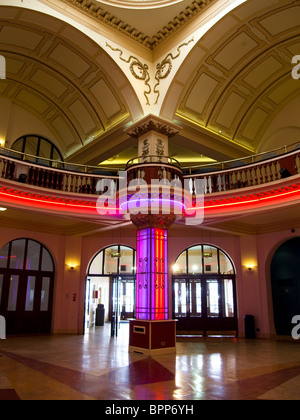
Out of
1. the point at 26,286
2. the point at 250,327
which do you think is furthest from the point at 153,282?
the point at 26,286

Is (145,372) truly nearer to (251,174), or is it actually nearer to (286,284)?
(251,174)

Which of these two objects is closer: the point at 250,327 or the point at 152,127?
the point at 152,127

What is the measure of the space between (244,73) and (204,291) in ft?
27.8

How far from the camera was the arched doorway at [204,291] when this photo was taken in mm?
13367

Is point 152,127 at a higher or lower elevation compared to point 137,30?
lower

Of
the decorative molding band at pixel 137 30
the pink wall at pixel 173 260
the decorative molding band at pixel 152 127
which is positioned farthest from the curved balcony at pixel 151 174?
the decorative molding band at pixel 137 30

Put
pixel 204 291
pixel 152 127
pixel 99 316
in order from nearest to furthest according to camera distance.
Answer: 1. pixel 152 127
2. pixel 204 291
3. pixel 99 316

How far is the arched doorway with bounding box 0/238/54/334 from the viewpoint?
1263 cm

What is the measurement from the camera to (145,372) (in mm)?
6883

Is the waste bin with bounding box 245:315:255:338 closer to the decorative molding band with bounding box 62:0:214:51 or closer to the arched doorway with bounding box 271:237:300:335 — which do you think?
the arched doorway with bounding box 271:237:300:335
